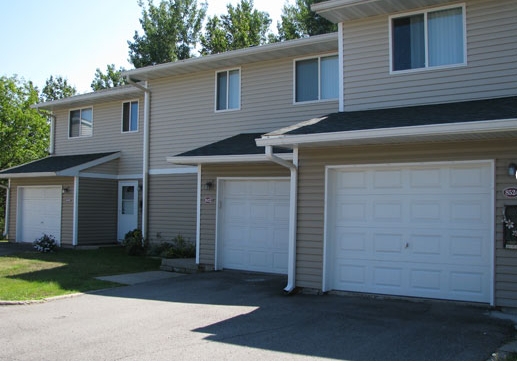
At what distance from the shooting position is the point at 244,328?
6.73m

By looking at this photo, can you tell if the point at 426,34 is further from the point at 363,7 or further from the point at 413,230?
the point at 413,230

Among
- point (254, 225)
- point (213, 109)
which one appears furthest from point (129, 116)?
point (254, 225)

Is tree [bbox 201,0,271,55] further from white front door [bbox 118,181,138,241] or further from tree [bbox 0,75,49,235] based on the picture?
white front door [bbox 118,181,138,241]

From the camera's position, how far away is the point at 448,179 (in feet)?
27.2

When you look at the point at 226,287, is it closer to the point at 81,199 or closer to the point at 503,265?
the point at 503,265

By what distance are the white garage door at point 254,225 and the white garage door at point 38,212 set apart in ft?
27.8

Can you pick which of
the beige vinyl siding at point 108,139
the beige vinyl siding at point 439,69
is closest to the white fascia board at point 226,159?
the beige vinyl siding at point 439,69

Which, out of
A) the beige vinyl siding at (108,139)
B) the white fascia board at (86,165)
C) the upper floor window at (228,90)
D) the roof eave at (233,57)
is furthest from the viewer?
the beige vinyl siding at (108,139)

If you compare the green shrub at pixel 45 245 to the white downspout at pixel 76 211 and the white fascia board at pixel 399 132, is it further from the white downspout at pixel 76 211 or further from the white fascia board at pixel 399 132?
the white fascia board at pixel 399 132

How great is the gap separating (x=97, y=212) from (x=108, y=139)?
9.80ft

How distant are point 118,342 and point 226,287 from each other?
4.15 meters

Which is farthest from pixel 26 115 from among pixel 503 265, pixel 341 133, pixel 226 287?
pixel 503 265

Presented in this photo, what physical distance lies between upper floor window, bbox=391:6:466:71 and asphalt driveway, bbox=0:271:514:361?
4892 millimetres

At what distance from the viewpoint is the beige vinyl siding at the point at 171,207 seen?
1541 cm
